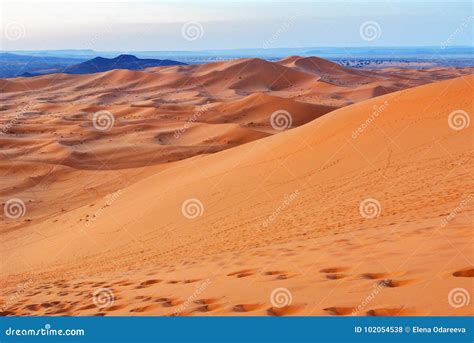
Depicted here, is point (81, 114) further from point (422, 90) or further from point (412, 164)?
point (412, 164)

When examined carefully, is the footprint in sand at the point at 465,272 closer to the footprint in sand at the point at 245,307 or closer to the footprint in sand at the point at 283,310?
the footprint in sand at the point at 283,310

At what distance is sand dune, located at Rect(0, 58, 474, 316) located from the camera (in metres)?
6.12

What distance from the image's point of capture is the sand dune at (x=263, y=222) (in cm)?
612

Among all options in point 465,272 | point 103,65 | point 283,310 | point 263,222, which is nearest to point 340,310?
point 283,310

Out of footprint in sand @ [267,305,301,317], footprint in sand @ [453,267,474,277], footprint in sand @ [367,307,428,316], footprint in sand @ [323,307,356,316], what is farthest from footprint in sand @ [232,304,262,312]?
footprint in sand @ [453,267,474,277]

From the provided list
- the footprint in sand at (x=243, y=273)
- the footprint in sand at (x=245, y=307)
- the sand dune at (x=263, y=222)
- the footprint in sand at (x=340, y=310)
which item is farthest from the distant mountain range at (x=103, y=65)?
the footprint in sand at (x=340, y=310)

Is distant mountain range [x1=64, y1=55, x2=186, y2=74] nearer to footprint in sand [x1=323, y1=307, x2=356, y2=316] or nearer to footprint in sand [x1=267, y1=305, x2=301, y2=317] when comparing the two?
footprint in sand [x1=267, y1=305, x2=301, y2=317]

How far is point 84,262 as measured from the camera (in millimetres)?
11805

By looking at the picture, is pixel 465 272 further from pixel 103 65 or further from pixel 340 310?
pixel 103 65

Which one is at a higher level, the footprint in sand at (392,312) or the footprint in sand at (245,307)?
the footprint in sand at (245,307)

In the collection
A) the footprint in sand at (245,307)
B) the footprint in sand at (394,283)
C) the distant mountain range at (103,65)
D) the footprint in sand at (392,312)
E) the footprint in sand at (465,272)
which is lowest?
the footprint in sand at (392,312)

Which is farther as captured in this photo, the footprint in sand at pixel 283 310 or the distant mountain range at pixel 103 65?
the distant mountain range at pixel 103 65

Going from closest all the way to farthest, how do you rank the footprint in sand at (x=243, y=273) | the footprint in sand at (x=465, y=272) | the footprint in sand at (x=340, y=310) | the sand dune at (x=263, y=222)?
1. the footprint in sand at (x=340, y=310)
2. the footprint in sand at (x=465, y=272)
3. the sand dune at (x=263, y=222)
4. the footprint in sand at (x=243, y=273)
